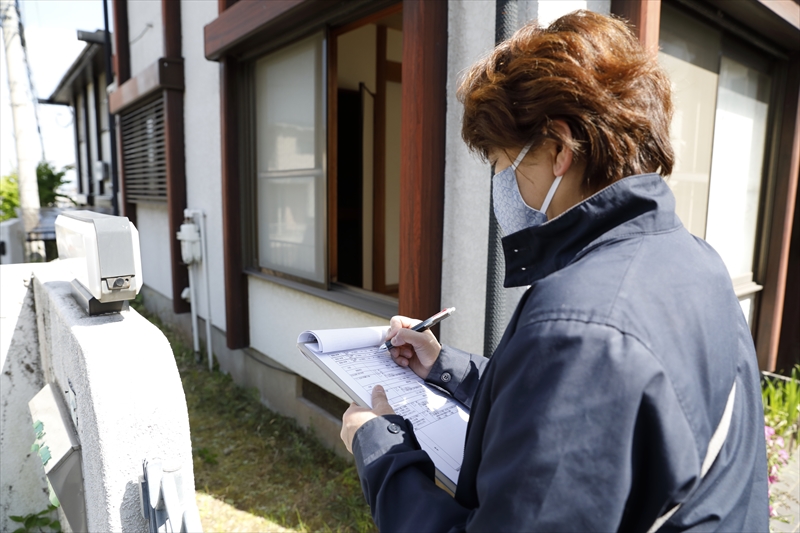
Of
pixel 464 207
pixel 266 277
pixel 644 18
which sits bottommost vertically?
pixel 266 277

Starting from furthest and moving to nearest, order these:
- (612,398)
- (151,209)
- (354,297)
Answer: (151,209) → (354,297) → (612,398)

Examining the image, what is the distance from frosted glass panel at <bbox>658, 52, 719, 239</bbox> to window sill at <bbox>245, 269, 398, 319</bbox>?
1.79m

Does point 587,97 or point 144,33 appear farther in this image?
point 144,33

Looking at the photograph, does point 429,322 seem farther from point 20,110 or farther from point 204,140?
point 20,110

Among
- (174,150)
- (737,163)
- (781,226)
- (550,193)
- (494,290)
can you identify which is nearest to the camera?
(550,193)

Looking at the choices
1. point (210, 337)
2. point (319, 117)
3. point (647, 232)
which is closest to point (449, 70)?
point (319, 117)

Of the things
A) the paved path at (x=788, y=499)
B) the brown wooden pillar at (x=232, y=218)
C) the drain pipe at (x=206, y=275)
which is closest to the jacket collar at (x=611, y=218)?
the paved path at (x=788, y=499)

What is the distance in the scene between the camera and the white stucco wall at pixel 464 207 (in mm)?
2469

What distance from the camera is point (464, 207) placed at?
2.59 m

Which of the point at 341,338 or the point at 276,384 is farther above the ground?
the point at 341,338

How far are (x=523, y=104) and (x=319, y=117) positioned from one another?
114 inches

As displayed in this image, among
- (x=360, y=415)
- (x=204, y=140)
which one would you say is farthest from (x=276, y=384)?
(x=360, y=415)

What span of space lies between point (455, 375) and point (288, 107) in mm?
3052

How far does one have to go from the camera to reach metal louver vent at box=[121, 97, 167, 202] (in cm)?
602
